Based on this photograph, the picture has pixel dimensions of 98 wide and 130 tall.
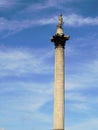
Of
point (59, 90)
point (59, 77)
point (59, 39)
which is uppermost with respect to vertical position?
point (59, 39)

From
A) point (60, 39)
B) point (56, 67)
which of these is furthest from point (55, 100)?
point (60, 39)

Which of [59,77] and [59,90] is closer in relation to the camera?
[59,90]

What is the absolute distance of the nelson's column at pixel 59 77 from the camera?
1905 inches

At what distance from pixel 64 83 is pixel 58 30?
8.19 m

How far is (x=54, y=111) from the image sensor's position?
48.7 meters

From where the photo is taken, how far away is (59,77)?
4997 cm

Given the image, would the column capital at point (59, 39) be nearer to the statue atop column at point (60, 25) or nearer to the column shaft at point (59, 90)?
the column shaft at point (59, 90)

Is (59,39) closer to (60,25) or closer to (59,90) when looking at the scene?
(60,25)

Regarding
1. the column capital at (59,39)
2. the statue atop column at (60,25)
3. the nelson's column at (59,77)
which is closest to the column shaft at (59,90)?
the nelson's column at (59,77)

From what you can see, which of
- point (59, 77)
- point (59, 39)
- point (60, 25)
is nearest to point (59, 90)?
point (59, 77)

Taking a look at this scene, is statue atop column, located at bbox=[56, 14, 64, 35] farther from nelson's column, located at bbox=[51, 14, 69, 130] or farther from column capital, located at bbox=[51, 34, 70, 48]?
column capital, located at bbox=[51, 34, 70, 48]

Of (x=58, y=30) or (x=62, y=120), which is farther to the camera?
(x=58, y=30)

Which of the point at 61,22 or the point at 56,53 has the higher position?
the point at 61,22

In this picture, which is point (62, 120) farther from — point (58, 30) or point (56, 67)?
→ point (58, 30)
